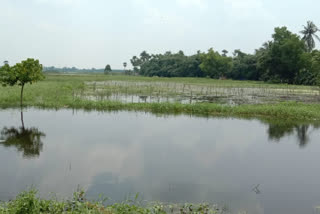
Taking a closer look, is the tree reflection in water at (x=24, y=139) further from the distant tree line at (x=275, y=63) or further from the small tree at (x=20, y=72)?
the distant tree line at (x=275, y=63)

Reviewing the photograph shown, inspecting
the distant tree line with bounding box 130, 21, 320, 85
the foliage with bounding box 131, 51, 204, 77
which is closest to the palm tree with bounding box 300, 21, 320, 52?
the distant tree line with bounding box 130, 21, 320, 85

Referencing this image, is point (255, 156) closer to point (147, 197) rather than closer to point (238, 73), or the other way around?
point (147, 197)

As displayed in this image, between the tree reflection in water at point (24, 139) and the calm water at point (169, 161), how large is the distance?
31 millimetres

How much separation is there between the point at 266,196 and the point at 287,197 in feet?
1.62

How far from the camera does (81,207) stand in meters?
5.04

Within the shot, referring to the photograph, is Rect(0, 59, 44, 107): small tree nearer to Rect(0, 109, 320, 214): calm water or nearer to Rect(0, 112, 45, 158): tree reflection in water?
Rect(0, 109, 320, 214): calm water

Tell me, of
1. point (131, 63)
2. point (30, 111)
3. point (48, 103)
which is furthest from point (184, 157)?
point (131, 63)

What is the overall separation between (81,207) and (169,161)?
3779 millimetres

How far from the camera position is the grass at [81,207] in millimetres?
4652

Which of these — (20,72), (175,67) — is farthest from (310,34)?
(20,72)

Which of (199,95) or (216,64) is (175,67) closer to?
(216,64)

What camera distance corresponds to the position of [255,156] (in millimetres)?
9102

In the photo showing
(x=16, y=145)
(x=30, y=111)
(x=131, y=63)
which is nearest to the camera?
(x=16, y=145)

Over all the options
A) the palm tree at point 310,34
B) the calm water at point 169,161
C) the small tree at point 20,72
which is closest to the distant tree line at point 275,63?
the palm tree at point 310,34
